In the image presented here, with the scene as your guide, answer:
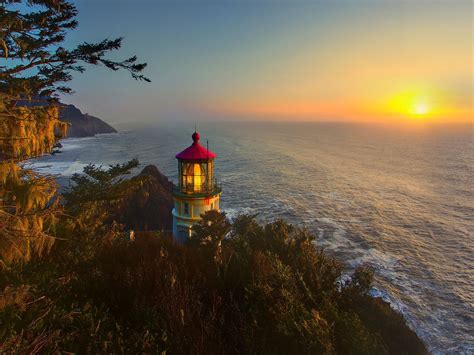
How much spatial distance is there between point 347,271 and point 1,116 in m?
20.8

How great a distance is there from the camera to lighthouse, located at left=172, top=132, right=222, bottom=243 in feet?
45.6

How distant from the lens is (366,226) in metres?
29.0

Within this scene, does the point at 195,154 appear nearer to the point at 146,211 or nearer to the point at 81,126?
the point at 146,211

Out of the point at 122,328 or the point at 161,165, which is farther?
the point at 161,165

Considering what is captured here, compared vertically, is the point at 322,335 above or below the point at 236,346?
below

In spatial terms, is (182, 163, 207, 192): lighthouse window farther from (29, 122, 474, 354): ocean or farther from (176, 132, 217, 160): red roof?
(29, 122, 474, 354): ocean

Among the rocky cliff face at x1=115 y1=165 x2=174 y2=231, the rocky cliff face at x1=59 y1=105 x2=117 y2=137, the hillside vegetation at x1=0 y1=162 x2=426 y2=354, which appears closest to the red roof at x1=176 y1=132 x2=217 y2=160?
the hillside vegetation at x1=0 y1=162 x2=426 y2=354

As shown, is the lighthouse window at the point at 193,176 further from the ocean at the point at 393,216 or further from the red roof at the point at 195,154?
the ocean at the point at 393,216

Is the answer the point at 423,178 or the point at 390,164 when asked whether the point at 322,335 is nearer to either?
the point at 423,178

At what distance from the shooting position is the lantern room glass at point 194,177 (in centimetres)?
1412

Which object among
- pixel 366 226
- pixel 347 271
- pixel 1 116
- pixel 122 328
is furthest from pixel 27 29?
pixel 366 226

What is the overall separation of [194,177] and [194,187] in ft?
1.63

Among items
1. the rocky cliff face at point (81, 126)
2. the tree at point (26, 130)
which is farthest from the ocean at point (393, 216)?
the rocky cliff face at point (81, 126)

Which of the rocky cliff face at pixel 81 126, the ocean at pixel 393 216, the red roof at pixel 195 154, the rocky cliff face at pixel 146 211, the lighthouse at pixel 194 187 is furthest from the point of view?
the rocky cliff face at pixel 81 126
